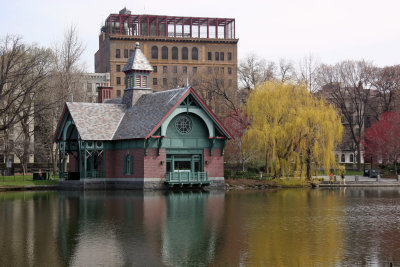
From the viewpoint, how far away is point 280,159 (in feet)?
185

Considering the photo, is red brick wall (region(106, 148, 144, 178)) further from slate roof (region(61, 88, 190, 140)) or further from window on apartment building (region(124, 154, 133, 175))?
slate roof (region(61, 88, 190, 140))

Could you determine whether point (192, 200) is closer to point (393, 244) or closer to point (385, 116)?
point (393, 244)

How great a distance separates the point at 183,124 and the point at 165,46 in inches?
2895

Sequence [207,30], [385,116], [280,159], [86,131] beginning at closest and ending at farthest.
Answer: [86,131] → [280,159] → [385,116] → [207,30]

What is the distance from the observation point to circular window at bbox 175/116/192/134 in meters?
51.8

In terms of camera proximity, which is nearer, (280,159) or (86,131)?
(86,131)

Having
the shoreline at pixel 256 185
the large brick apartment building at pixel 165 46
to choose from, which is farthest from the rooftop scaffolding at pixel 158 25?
the shoreline at pixel 256 185

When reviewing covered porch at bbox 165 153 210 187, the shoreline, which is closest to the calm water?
covered porch at bbox 165 153 210 187

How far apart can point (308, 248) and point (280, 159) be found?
119 feet

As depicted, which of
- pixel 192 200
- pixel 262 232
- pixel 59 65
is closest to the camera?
pixel 262 232

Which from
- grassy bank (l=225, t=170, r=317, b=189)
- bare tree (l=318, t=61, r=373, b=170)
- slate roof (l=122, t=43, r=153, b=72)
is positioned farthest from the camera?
bare tree (l=318, t=61, r=373, b=170)

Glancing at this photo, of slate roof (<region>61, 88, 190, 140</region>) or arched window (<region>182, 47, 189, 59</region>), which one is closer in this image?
slate roof (<region>61, 88, 190, 140</region>)

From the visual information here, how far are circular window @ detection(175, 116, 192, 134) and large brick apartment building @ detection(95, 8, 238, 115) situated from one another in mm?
66921

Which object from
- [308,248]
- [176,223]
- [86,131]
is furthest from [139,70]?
[308,248]
